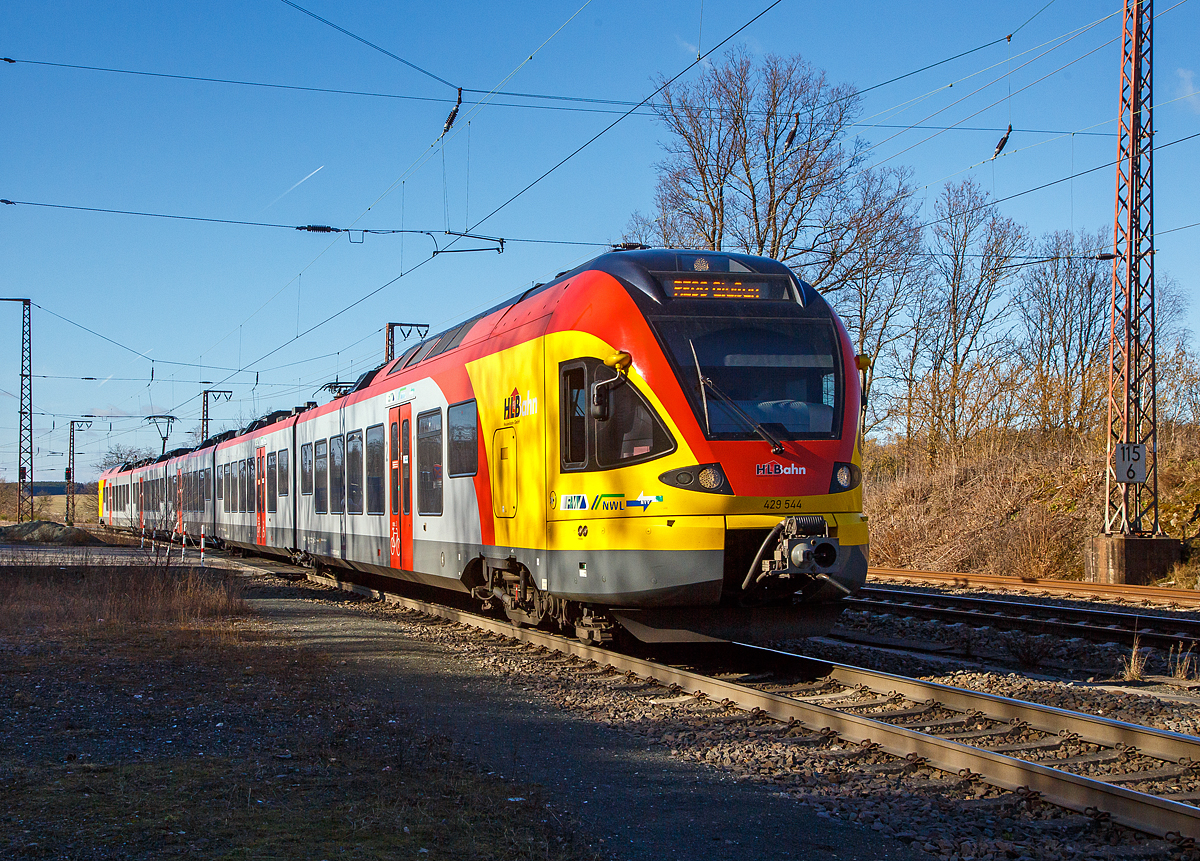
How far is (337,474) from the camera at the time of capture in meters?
17.5

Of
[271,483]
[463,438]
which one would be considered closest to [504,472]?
[463,438]

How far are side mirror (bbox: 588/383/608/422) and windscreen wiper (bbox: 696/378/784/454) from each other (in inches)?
31.9

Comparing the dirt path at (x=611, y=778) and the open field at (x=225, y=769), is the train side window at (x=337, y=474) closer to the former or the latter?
the open field at (x=225, y=769)

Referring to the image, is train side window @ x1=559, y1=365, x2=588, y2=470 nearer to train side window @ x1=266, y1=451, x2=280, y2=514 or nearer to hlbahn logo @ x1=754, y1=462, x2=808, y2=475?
hlbahn logo @ x1=754, y1=462, x2=808, y2=475

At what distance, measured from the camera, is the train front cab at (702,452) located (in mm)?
8305

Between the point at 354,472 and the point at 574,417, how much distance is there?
27.2 feet

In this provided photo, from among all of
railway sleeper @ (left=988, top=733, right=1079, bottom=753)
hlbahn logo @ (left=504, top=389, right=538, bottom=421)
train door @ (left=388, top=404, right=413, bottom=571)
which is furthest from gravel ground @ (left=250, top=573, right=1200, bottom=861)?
train door @ (left=388, top=404, right=413, bottom=571)

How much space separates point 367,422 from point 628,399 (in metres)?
8.04

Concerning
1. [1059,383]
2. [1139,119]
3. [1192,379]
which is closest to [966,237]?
[1059,383]

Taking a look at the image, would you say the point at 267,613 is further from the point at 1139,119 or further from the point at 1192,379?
the point at 1192,379

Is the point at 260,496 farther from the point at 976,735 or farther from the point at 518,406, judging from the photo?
the point at 976,735

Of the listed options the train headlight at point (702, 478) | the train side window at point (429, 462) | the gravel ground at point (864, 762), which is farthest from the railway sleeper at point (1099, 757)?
the train side window at point (429, 462)

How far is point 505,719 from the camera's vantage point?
7684mm

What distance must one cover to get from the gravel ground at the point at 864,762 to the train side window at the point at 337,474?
7.55m
